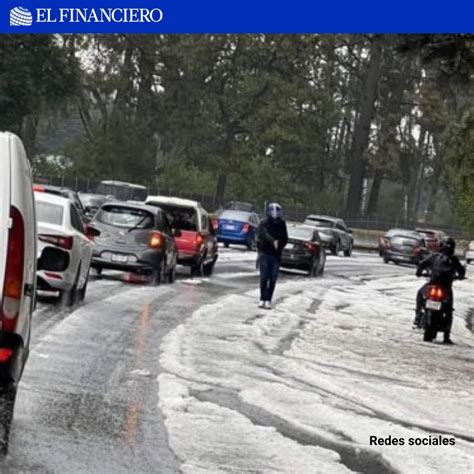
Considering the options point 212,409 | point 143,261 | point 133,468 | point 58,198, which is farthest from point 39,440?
point 143,261

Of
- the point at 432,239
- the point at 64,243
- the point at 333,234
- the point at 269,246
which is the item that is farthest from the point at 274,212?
the point at 432,239

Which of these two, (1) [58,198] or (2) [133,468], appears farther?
(1) [58,198]

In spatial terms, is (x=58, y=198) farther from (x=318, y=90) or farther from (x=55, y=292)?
(x=318, y=90)

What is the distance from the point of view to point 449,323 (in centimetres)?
1853

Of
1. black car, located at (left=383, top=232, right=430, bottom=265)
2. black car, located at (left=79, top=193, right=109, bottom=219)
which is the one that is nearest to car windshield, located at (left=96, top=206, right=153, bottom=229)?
black car, located at (left=79, top=193, right=109, bottom=219)

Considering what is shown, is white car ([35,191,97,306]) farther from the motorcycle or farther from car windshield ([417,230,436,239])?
car windshield ([417,230,436,239])

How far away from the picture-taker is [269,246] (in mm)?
21109

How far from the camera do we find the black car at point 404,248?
170 feet

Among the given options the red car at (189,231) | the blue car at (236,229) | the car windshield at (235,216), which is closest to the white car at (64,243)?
the red car at (189,231)

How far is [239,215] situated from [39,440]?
131 ft

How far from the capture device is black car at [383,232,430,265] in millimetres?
51938

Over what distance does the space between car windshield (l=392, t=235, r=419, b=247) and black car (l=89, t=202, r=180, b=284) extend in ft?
93.0

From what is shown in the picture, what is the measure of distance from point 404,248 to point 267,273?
1250 inches

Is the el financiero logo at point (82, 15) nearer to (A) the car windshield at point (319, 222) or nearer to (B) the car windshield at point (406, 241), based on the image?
(B) the car windshield at point (406, 241)
